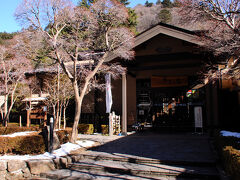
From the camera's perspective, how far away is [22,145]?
7.54 meters

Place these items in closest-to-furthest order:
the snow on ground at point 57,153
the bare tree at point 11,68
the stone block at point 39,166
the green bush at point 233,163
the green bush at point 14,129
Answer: the green bush at point 233,163 < the stone block at point 39,166 < the snow on ground at point 57,153 < the green bush at point 14,129 < the bare tree at point 11,68

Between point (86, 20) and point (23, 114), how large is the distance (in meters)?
12.2

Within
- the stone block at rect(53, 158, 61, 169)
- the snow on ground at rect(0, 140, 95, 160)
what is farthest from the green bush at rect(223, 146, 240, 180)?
the snow on ground at rect(0, 140, 95, 160)

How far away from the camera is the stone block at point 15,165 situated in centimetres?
634

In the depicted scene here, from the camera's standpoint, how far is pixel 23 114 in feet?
60.0

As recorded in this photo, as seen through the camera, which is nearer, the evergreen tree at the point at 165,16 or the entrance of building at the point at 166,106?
the entrance of building at the point at 166,106

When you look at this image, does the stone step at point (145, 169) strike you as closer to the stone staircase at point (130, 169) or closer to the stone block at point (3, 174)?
the stone staircase at point (130, 169)

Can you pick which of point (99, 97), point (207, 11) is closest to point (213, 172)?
point (207, 11)

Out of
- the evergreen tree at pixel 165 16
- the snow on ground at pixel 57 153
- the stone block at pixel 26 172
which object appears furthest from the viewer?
the evergreen tree at pixel 165 16

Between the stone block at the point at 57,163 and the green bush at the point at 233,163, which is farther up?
the green bush at the point at 233,163

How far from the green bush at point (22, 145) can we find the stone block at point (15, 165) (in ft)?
3.45

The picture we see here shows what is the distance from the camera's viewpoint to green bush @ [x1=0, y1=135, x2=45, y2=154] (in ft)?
24.2

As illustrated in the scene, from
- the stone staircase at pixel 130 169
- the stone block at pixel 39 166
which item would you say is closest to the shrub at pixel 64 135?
the stone staircase at pixel 130 169

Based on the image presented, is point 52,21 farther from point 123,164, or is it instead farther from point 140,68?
point 123,164
